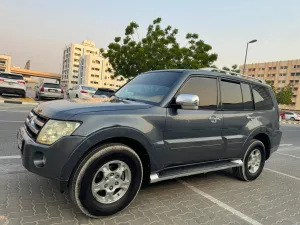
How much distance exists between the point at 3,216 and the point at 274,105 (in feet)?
16.2

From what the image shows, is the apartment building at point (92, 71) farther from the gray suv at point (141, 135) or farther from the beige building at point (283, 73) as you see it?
the gray suv at point (141, 135)

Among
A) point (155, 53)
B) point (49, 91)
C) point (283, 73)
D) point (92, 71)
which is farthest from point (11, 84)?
point (92, 71)

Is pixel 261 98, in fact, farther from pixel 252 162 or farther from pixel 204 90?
pixel 204 90

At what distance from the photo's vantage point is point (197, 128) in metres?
3.48

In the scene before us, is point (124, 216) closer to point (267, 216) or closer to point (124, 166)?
point (124, 166)

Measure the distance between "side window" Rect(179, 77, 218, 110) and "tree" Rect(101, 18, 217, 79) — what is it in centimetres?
1655

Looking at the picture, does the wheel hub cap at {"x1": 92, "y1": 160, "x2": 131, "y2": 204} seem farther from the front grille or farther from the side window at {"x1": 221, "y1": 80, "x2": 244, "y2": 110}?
the side window at {"x1": 221, "y1": 80, "x2": 244, "y2": 110}

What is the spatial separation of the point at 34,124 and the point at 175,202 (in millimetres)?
2101

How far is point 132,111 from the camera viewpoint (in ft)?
9.66

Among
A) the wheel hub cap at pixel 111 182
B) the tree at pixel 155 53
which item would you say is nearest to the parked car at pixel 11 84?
the tree at pixel 155 53

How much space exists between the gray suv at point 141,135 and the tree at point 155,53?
16.5 m

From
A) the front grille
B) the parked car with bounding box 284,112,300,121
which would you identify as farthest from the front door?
the parked car with bounding box 284,112,300,121

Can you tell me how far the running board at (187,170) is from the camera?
3152 millimetres

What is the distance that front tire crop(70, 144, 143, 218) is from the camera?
2615 mm
